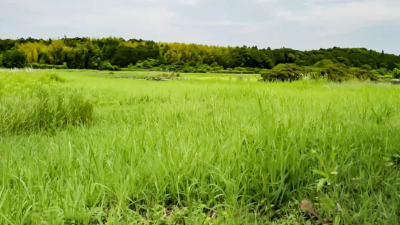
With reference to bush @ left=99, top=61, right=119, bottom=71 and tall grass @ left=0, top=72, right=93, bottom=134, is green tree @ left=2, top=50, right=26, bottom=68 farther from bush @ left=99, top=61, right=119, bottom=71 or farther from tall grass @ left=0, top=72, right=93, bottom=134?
tall grass @ left=0, top=72, right=93, bottom=134

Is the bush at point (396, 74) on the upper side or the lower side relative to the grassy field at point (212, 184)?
upper

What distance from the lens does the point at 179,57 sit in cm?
2430

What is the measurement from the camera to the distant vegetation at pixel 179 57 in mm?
17047

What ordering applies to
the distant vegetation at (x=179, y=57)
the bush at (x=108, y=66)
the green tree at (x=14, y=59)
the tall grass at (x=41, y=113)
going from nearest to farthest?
the tall grass at (x=41, y=113)
the distant vegetation at (x=179, y=57)
the bush at (x=108, y=66)
the green tree at (x=14, y=59)

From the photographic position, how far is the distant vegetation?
1705 cm

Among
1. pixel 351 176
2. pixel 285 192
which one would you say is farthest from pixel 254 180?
pixel 351 176

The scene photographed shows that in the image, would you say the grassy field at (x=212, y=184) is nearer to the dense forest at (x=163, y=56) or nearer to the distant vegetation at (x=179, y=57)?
the distant vegetation at (x=179, y=57)

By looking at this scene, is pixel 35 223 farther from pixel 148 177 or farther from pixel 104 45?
pixel 104 45

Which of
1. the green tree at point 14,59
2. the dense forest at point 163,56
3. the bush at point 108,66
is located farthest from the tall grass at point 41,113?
the green tree at point 14,59

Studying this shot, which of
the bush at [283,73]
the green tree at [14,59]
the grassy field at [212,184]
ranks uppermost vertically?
the green tree at [14,59]

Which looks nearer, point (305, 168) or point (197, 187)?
point (197, 187)

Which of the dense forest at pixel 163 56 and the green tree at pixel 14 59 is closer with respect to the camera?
the dense forest at pixel 163 56

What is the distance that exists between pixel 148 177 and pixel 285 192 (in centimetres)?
90

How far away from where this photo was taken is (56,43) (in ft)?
109
